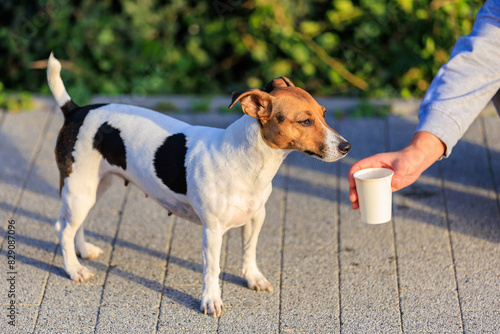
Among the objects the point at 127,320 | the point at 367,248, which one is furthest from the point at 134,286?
the point at 367,248

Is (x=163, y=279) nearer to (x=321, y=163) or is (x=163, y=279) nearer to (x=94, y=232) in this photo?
(x=94, y=232)

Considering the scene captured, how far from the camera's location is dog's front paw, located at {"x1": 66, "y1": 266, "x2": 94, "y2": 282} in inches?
167

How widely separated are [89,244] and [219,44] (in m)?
3.14

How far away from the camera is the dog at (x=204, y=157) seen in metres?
3.41

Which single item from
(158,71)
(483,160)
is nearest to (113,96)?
(158,71)

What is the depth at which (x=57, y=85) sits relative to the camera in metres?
4.04

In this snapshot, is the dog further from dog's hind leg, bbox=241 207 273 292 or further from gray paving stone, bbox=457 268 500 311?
gray paving stone, bbox=457 268 500 311

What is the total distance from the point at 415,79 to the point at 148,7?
9.63 ft

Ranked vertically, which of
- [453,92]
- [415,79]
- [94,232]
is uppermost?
[453,92]

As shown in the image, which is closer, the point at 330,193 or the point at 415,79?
the point at 330,193

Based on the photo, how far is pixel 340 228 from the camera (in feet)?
15.7

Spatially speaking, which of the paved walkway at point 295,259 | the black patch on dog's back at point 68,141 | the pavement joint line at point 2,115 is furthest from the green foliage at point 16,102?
the black patch on dog's back at point 68,141

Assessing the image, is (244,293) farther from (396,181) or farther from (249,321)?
(396,181)

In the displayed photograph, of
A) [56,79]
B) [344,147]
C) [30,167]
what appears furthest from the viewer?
[30,167]
